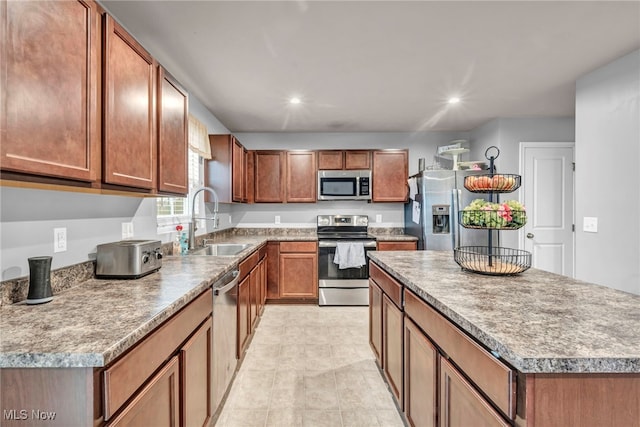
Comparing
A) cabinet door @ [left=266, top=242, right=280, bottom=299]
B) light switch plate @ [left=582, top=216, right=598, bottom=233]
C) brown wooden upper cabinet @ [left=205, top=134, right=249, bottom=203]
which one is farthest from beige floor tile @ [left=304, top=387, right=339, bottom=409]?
light switch plate @ [left=582, top=216, right=598, bottom=233]

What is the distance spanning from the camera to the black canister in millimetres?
1152

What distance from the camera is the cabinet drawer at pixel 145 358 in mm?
819

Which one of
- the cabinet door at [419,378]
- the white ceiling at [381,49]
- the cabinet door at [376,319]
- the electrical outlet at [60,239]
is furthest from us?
the cabinet door at [376,319]

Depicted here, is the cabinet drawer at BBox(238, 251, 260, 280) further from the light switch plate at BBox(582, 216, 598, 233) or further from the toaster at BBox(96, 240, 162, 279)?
the light switch plate at BBox(582, 216, 598, 233)

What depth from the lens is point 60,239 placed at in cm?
141

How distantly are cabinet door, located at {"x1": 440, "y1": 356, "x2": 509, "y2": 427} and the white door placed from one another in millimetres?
3497

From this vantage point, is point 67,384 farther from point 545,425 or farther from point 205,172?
point 205,172

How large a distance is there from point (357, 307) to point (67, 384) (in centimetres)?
341

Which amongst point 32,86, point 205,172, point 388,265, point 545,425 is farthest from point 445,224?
point 32,86

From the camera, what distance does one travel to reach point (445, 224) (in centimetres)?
380

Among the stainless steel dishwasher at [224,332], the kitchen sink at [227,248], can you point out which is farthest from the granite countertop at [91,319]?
the kitchen sink at [227,248]

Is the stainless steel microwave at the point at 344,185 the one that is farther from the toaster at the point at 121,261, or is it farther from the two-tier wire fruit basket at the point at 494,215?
the toaster at the point at 121,261

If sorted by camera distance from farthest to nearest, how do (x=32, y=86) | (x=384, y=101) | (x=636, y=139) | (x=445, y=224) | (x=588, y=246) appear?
1. (x=445, y=224)
2. (x=384, y=101)
3. (x=588, y=246)
4. (x=636, y=139)
5. (x=32, y=86)

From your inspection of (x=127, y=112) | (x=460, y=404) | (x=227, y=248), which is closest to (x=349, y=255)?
(x=227, y=248)
